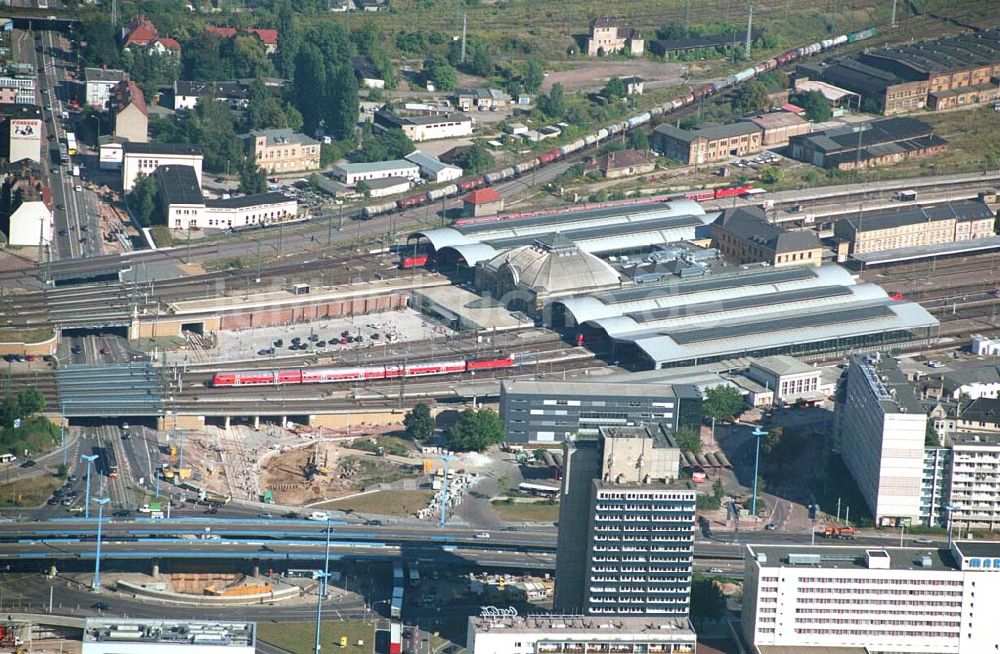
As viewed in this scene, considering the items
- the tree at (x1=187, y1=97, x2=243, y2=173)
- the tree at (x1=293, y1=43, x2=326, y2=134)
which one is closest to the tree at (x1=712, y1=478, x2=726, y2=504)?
the tree at (x1=187, y1=97, x2=243, y2=173)

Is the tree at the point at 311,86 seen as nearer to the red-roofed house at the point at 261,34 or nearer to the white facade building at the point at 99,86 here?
the white facade building at the point at 99,86

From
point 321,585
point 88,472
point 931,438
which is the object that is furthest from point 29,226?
point 931,438

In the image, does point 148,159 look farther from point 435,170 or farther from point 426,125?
point 426,125

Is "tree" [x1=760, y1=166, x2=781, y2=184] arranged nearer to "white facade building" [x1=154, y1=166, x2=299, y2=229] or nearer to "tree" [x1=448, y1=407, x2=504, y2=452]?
"white facade building" [x1=154, y1=166, x2=299, y2=229]

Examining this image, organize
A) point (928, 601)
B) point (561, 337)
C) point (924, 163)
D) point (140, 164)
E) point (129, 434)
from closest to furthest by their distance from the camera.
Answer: point (928, 601)
point (129, 434)
point (561, 337)
point (140, 164)
point (924, 163)

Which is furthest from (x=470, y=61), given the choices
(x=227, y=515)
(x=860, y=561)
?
(x=860, y=561)

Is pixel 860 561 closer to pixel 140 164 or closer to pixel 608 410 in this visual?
pixel 608 410
